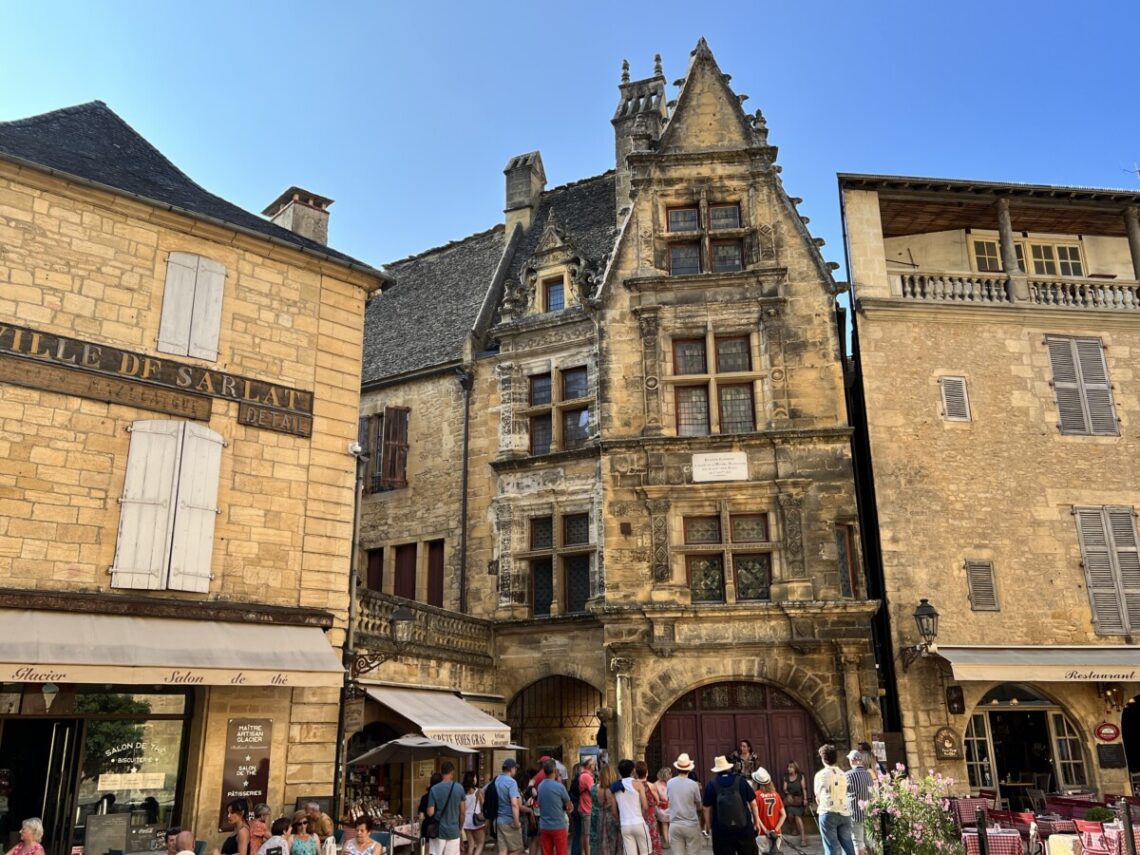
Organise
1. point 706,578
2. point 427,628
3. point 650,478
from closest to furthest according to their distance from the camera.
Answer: point 427,628
point 706,578
point 650,478

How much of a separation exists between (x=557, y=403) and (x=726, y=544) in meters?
3.68

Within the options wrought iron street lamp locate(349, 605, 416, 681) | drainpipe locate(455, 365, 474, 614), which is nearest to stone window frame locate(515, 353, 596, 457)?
drainpipe locate(455, 365, 474, 614)

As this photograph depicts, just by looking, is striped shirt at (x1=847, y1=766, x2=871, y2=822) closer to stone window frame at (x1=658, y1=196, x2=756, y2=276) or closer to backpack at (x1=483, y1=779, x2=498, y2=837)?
backpack at (x1=483, y1=779, x2=498, y2=837)

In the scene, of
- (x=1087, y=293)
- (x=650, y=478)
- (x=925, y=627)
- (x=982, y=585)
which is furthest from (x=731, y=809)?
(x=1087, y=293)

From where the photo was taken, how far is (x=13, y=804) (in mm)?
8641

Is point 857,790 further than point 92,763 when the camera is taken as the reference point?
No

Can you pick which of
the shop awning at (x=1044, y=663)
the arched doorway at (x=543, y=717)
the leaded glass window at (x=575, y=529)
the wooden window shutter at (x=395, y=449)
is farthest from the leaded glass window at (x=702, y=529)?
the wooden window shutter at (x=395, y=449)

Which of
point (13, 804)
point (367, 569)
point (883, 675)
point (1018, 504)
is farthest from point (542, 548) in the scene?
point (13, 804)

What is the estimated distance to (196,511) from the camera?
977cm

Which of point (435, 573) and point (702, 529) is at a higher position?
point (702, 529)

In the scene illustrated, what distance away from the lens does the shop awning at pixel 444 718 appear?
10.9 meters

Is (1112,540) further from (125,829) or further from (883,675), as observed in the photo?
(125,829)

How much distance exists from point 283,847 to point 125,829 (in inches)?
103

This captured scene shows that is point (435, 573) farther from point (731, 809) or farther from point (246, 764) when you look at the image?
point (731, 809)
